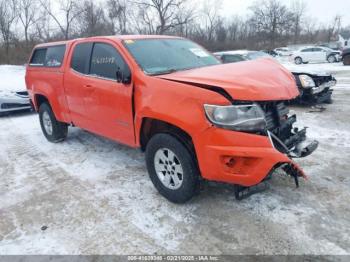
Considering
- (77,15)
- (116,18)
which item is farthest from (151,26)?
(77,15)

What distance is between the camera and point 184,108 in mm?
3115

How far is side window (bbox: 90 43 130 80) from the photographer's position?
4008 mm

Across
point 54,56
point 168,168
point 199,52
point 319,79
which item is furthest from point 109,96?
point 319,79

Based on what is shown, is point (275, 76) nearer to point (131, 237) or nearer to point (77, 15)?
point (131, 237)

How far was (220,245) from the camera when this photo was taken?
287 cm

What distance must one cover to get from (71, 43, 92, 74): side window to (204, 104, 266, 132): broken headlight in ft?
7.93

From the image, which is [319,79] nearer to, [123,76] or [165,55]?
[165,55]

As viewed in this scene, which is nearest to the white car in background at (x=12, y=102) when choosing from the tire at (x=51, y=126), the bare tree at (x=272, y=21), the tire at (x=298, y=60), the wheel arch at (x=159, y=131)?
the tire at (x=51, y=126)

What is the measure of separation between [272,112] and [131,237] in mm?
1900

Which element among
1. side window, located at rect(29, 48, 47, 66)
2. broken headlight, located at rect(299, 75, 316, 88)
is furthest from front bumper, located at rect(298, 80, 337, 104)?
side window, located at rect(29, 48, 47, 66)

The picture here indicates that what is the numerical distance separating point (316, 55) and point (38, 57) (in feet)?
83.8

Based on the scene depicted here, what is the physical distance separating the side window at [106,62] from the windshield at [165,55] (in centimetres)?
19

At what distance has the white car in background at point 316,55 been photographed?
25812 millimetres

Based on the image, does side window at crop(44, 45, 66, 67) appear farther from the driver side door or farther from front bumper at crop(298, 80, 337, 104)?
front bumper at crop(298, 80, 337, 104)
